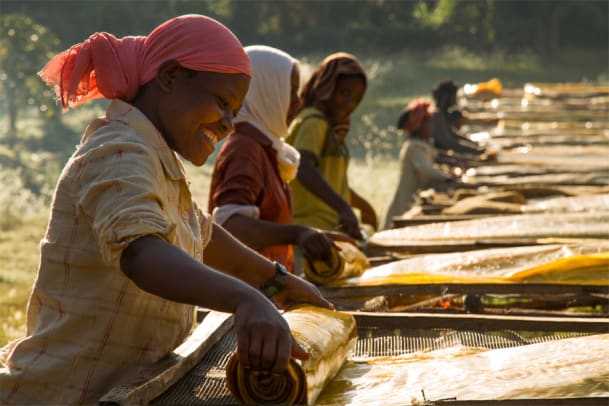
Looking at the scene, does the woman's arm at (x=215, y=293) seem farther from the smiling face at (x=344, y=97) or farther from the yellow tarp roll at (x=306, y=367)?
the smiling face at (x=344, y=97)

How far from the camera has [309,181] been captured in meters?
4.40

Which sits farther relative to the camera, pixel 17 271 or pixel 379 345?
pixel 17 271

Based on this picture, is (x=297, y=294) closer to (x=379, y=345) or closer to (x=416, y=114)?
(x=379, y=345)

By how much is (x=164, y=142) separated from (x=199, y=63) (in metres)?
0.16

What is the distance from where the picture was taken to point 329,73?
178 inches

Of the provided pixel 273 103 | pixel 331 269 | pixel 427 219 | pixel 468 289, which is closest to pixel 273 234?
pixel 331 269

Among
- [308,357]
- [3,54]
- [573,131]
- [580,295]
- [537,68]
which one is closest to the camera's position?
[308,357]

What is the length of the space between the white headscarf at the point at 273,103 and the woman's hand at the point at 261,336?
2.04 meters

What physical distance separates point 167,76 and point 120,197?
35cm

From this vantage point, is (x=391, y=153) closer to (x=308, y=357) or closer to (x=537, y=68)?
(x=537, y=68)

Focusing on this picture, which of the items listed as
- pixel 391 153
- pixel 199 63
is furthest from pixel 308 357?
pixel 391 153

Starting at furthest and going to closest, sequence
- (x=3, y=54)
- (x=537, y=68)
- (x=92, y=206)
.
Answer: (x=537, y=68)
(x=3, y=54)
(x=92, y=206)

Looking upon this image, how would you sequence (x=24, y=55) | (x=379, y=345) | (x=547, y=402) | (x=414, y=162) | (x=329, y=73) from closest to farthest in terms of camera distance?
(x=547, y=402), (x=379, y=345), (x=329, y=73), (x=414, y=162), (x=24, y=55)

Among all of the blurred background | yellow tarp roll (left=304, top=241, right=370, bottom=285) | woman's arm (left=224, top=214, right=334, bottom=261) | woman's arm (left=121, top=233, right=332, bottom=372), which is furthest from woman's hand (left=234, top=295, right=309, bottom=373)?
the blurred background
